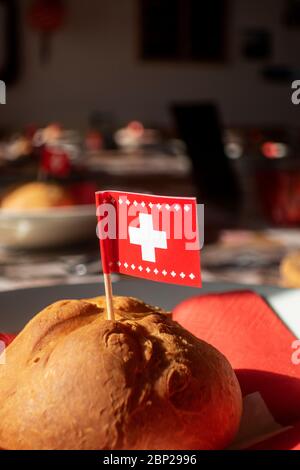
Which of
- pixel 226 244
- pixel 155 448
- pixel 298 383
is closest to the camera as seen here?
pixel 155 448

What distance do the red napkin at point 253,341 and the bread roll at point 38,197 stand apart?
30.6 inches

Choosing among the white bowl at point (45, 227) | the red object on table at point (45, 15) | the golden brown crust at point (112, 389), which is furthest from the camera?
the red object on table at point (45, 15)

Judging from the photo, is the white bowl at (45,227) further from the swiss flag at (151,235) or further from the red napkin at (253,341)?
the swiss flag at (151,235)

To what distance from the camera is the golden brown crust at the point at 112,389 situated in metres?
0.47

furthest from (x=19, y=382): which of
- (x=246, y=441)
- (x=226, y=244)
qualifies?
(x=226, y=244)

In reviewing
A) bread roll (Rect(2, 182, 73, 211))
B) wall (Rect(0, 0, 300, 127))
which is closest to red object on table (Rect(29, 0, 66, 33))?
wall (Rect(0, 0, 300, 127))

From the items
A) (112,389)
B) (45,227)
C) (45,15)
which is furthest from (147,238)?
(45,15)

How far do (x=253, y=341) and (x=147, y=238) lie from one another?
0.19m

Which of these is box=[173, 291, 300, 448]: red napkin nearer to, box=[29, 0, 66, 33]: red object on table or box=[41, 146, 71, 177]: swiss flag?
box=[41, 146, 71, 177]: swiss flag

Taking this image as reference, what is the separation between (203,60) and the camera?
32.1ft

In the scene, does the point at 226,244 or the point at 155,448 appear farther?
the point at 226,244

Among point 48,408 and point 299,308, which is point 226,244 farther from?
point 48,408

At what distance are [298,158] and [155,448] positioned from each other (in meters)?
1.07

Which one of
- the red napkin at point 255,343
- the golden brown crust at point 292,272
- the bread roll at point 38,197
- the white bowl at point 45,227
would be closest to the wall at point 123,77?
the bread roll at point 38,197
